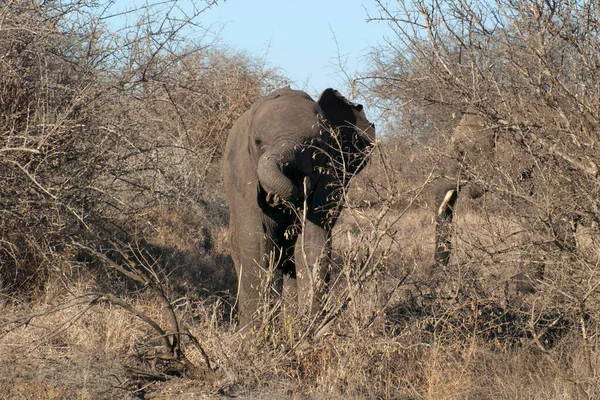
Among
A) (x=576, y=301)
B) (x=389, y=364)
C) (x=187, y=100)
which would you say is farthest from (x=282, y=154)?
(x=187, y=100)

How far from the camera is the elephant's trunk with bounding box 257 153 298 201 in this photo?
22.2 feet

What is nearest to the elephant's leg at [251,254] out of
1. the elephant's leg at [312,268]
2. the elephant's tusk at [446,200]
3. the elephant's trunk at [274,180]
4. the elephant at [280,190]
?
the elephant at [280,190]

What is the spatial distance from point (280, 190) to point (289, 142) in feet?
1.86

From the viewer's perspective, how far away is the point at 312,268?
712 centimetres

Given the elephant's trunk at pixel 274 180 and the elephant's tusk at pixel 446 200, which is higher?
the elephant's tusk at pixel 446 200

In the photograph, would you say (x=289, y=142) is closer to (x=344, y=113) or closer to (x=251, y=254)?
(x=251, y=254)

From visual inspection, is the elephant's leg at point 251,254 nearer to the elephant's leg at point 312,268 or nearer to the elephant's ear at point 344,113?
the elephant's leg at point 312,268

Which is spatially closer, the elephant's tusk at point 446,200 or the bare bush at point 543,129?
the bare bush at point 543,129

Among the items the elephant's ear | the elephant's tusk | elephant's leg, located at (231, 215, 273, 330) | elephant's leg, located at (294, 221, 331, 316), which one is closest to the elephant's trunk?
elephant's leg, located at (294, 221, 331, 316)

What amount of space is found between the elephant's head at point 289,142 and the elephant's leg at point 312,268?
37 cm

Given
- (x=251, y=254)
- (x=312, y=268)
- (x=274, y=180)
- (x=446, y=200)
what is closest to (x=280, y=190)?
(x=274, y=180)

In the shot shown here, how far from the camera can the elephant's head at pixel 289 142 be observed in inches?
269

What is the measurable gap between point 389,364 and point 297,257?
148 centimetres

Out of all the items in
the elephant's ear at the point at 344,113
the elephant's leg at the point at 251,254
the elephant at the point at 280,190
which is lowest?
the elephant's leg at the point at 251,254
